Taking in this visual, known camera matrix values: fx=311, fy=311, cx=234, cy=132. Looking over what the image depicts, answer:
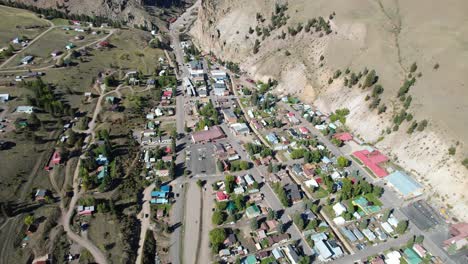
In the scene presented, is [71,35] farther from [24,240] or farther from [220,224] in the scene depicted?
[220,224]

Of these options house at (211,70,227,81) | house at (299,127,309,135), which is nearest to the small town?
house at (299,127,309,135)

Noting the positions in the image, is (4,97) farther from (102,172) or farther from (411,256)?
(411,256)

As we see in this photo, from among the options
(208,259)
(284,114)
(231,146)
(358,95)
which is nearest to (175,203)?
(208,259)

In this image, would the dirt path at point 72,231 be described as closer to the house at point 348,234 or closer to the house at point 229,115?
the house at point 229,115

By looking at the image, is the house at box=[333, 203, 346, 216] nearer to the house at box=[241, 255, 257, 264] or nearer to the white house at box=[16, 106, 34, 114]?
the house at box=[241, 255, 257, 264]

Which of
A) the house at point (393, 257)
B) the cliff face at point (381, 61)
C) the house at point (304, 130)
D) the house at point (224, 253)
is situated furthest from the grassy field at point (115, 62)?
the house at point (393, 257)

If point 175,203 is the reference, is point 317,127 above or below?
above

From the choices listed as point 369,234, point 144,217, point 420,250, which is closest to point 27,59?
point 144,217
